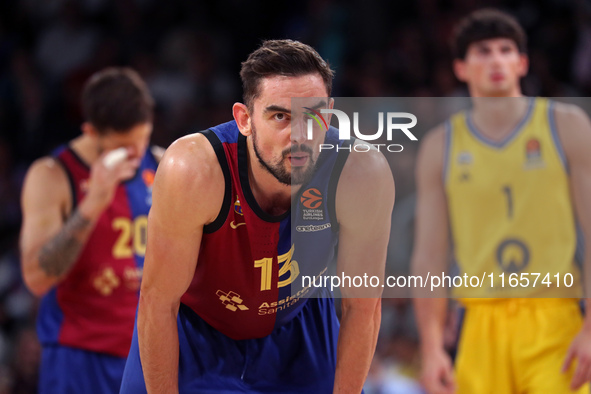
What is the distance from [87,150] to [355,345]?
2286 mm

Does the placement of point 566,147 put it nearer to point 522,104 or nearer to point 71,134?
point 522,104

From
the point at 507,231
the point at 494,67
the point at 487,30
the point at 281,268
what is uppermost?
the point at 487,30

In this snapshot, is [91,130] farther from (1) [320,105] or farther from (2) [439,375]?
(2) [439,375]

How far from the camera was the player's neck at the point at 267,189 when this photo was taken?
9.19ft

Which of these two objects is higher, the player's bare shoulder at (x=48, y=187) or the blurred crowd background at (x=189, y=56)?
the blurred crowd background at (x=189, y=56)

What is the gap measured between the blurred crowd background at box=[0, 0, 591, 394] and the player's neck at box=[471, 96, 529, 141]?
283 cm

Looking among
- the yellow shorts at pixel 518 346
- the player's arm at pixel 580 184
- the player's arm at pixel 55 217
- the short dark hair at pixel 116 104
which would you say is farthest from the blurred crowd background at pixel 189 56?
the yellow shorts at pixel 518 346

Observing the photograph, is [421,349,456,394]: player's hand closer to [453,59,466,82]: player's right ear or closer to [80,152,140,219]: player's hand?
[453,59,466,82]: player's right ear

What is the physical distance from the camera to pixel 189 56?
335 inches

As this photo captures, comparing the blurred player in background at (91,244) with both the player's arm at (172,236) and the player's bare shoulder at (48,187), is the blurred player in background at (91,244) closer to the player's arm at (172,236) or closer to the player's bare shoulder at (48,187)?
the player's bare shoulder at (48,187)

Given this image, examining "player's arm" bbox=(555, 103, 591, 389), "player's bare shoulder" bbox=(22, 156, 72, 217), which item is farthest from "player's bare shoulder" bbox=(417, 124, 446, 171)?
"player's bare shoulder" bbox=(22, 156, 72, 217)

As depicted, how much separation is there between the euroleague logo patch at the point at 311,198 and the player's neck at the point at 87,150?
2.01 meters

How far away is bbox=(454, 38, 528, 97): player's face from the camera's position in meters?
4.19

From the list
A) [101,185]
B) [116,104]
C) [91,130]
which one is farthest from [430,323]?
[91,130]
